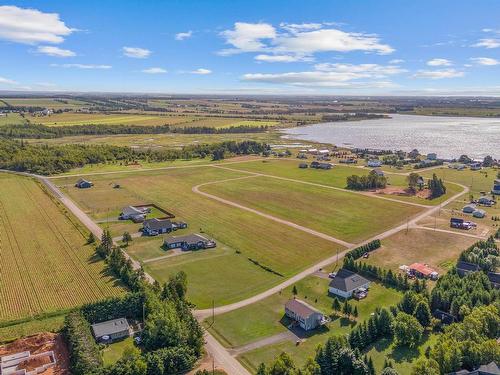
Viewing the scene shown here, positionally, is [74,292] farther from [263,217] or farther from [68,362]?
[263,217]

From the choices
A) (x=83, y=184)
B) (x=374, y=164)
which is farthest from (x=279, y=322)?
(x=374, y=164)

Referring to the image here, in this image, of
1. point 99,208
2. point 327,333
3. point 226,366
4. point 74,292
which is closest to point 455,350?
point 327,333

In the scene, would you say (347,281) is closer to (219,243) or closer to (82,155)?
(219,243)

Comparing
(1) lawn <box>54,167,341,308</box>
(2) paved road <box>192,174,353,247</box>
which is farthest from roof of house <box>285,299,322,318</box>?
(2) paved road <box>192,174,353,247</box>

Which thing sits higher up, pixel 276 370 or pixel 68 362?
pixel 276 370

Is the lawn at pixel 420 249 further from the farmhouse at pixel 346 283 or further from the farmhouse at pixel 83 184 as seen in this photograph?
the farmhouse at pixel 83 184

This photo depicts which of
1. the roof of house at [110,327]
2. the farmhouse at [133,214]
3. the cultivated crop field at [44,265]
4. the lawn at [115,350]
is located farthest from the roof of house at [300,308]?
the farmhouse at [133,214]
